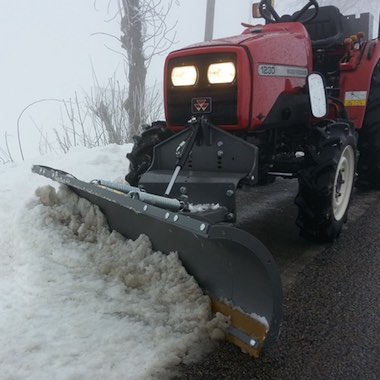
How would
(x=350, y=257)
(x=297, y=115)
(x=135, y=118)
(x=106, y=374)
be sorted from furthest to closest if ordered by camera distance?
(x=135, y=118)
(x=297, y=115)
(x=350, y=257)
(x=106, y=374)

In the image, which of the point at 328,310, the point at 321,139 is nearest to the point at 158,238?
the point at 328,310

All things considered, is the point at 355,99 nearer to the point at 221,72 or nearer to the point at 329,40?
the point at 329,40

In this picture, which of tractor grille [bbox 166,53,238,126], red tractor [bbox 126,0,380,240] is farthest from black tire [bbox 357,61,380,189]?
tractor grille [bbox 166,53,238,126]

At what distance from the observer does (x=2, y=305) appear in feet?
8.01

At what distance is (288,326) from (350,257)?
1.21m

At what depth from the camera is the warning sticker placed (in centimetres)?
453

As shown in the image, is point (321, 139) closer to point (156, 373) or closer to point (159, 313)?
point (159, 313)

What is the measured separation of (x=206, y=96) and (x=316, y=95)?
876 mm

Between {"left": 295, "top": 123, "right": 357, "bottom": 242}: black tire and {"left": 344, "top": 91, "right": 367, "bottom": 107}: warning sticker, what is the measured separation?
35.9 inches

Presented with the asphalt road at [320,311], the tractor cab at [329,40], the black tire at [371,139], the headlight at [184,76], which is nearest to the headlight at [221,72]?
the headlight at [184,76]

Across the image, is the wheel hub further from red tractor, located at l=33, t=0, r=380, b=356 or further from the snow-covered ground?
the snow-covered ground

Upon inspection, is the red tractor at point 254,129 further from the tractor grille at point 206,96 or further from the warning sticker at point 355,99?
the warning sticker at point 355,99

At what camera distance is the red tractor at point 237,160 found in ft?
7.19

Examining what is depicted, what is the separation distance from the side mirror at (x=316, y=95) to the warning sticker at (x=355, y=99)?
123cm
